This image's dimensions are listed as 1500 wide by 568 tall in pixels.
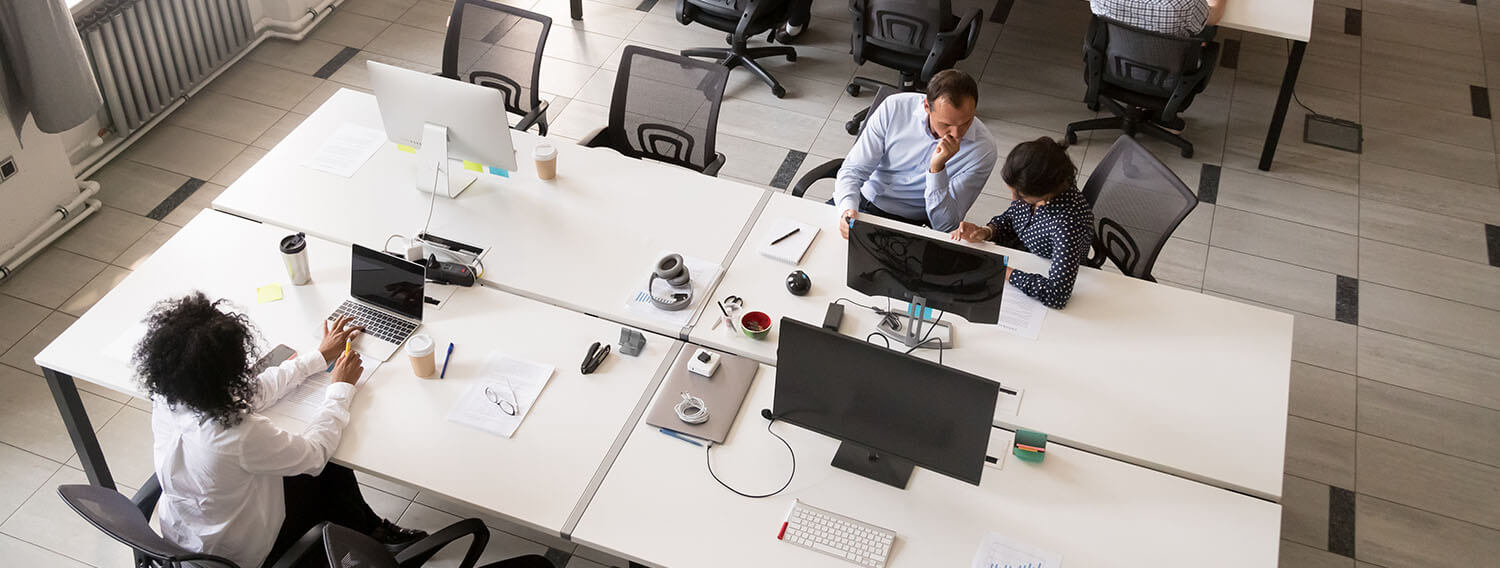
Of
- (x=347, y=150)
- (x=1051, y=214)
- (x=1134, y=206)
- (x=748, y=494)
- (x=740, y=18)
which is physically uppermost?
(x=1051, y=214)

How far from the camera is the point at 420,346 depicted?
3246 mm

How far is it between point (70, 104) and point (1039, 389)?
4073 mm

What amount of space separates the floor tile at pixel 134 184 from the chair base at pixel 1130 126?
4394 mm

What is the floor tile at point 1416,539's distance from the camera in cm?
384

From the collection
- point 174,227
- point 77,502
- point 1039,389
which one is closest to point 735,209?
point 1039,389

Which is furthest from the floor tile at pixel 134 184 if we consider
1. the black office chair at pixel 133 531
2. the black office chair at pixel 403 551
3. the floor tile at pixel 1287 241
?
the floor tile at pixel 1287 241

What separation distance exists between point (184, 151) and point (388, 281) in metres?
2.65

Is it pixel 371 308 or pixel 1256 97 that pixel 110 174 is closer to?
pixel 371 308

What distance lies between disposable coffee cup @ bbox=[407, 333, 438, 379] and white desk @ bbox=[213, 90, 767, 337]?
0.45 m

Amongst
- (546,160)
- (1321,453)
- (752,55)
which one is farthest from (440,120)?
(1321,453)

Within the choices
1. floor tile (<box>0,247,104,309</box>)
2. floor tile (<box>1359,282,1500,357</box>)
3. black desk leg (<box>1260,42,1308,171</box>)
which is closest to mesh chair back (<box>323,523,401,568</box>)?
floor tile (<box>0,247,104,309</box>)

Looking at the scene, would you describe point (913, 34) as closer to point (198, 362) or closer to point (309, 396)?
point (309, 396)

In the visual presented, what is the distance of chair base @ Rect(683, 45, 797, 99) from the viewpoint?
595cm

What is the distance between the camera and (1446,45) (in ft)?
21.7
